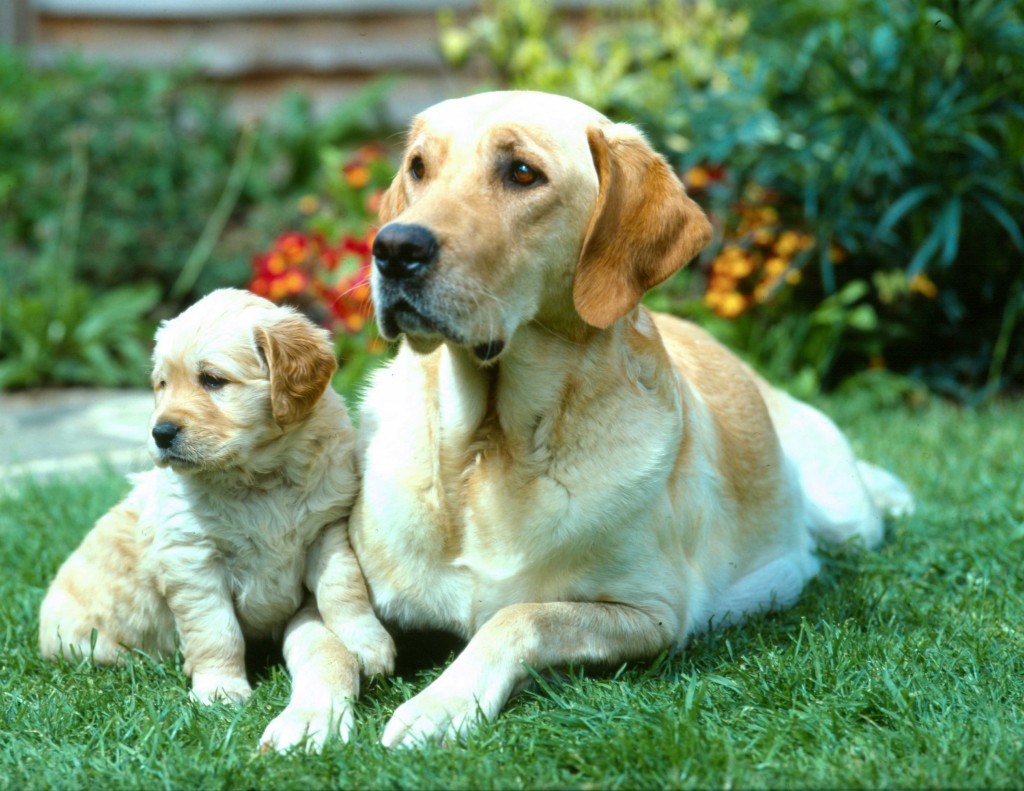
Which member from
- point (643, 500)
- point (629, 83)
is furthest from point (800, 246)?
point (643, 500)

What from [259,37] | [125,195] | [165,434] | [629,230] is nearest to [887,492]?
[629,230]

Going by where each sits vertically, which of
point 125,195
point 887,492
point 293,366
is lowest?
point 887,492

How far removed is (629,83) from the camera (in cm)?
788

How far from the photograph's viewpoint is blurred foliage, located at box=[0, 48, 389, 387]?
7.59 meters

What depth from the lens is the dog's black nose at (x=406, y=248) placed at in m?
2.64

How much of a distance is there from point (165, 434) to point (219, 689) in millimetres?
638

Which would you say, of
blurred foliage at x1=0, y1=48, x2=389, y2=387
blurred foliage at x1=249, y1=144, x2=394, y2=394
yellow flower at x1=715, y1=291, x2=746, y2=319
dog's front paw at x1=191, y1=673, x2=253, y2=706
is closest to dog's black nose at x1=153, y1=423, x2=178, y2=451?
dog's front paw at x1=191, y1=673, x2=253, y2=706

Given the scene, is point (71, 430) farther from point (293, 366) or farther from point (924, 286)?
point (924, 286)

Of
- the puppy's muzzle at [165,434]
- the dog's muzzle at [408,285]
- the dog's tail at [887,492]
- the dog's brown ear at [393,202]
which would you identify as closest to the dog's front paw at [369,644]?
the puppy's muzzle at [165,434]

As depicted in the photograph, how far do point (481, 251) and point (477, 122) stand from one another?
0.39 m

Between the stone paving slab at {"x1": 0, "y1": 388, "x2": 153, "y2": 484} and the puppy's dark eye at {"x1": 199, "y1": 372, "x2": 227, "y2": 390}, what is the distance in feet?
8.03

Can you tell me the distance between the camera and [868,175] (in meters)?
6.70

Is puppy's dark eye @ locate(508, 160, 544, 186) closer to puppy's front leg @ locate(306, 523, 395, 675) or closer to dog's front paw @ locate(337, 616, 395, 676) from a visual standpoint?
puppy's front leg @ locate(306, 523, 395, 675)

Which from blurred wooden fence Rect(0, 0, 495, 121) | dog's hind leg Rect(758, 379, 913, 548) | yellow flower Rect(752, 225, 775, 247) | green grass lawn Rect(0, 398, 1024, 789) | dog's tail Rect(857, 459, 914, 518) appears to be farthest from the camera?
blurred wooden fence Rect(0, 0, 495, 121)
